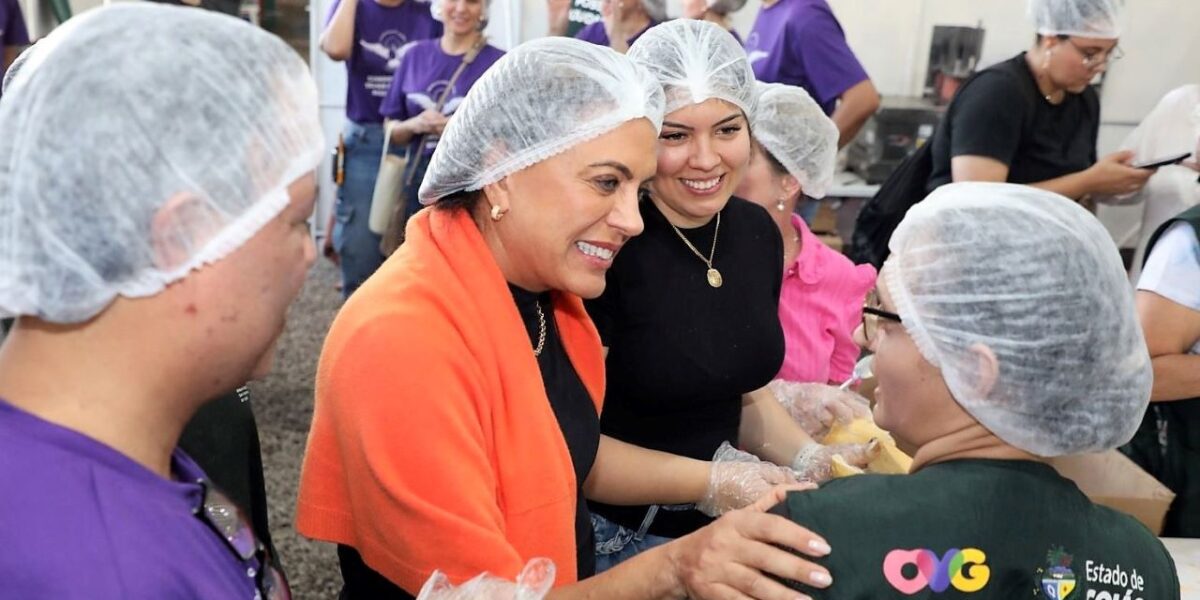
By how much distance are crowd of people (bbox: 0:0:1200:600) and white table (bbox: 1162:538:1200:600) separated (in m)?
0.26

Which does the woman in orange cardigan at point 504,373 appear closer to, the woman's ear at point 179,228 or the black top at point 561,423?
the black top at point 561,423

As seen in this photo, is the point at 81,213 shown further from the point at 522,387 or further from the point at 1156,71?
the point at 1156,71

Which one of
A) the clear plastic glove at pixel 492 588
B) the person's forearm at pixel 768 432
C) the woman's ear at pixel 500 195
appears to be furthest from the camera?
the person's forearm at pixel 768 432

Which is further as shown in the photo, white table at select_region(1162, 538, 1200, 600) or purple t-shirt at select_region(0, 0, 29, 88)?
purple t-shirt at select_region(0, 0, 29, 88)

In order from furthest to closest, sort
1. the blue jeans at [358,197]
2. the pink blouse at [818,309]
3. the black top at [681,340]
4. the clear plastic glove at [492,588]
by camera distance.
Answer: the blue jeans at [358,197], the pink blouse at [818,309], the black top at [681,340], the clear plastic glove at [492,588]

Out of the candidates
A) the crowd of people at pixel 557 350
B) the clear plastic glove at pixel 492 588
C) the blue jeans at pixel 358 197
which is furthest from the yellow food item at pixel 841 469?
the blue jeans at pixel 358 197

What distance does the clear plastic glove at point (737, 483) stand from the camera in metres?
1.84

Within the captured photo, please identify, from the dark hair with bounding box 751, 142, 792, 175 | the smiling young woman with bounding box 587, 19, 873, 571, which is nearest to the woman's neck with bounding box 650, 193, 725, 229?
the smiling young woman with bounding box 587, 19, 873, 571

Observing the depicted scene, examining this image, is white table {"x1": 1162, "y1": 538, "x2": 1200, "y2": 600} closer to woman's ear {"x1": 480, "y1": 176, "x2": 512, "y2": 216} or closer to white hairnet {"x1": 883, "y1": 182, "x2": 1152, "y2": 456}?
white hairnet {"x1": 883, "y1": 182, "x2": 1152, "y2": 456}

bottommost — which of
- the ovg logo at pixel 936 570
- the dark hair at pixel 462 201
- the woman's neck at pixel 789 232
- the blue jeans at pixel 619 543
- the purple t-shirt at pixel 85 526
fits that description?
the blue jeans at pixel 619 543

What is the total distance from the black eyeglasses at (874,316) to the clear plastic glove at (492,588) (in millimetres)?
557

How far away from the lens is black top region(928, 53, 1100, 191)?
3.06 meters

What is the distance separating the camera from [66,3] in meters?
4.71

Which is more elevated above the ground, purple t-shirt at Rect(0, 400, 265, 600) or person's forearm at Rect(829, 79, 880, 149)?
purple t-shirt at Rect(0, 400, 265, 600)
